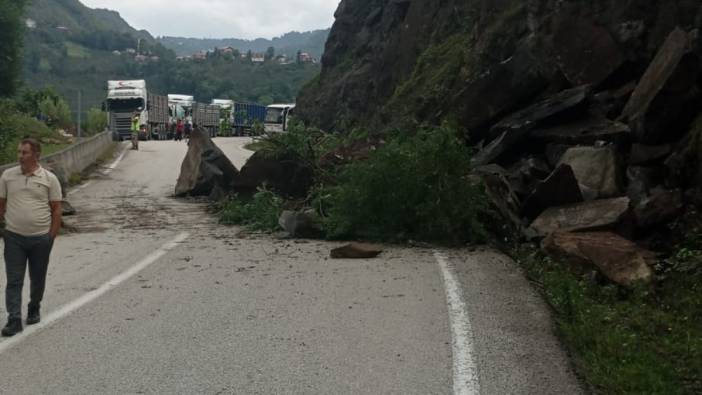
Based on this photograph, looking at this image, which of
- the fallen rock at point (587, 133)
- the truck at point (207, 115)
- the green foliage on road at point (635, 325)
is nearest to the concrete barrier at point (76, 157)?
the fallen rock at point (587, 133)

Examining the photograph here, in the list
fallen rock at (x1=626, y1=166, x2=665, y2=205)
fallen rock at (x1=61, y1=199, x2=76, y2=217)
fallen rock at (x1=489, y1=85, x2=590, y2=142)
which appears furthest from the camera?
fallen rock at (x1=61, y1=199, x2=76, y2=217)

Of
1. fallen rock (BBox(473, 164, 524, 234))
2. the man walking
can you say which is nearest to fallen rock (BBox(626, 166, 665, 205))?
fallen rock (BBox(473, 164, 524, 234))

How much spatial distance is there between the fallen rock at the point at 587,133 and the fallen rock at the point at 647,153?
0.52 meters

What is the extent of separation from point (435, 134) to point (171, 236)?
4.71 metres

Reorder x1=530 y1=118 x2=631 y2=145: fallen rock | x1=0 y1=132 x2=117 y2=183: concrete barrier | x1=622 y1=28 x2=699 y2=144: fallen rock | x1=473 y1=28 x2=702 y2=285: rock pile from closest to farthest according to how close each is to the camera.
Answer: x1=473 y1=28 x2=702 y2=285: rock pile
x1=622 y1=28 x2=699 y2=144: fallen rock
x1=530 y1=118 x2=631 y2=145: fallen rock
x1=0 y1=132 x2=117 y2=183: concrete barrier

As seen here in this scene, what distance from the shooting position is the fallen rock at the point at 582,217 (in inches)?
436

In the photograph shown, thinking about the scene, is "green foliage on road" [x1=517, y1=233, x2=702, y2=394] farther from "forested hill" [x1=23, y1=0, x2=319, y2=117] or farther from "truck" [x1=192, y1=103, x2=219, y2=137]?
"forested hill" [x1=23, y1=0, x2=319, y2=117]

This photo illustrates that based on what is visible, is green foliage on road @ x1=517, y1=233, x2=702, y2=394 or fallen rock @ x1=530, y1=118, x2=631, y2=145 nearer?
green foliage on road @ x1=517, y1=233, x2=702, y2=394

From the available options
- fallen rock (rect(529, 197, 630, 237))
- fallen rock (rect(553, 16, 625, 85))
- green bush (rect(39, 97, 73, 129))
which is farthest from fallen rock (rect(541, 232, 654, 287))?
green bush (rect(39, 97, 73, 129))

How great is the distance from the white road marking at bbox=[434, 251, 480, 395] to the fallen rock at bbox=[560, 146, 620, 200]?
3.28 meters

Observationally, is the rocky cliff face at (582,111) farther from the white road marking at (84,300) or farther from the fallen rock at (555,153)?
the white road marking at (84,300)

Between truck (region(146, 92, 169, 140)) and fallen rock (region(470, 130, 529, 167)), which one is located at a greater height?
fallen rock (region(470, 130, 529, 167))

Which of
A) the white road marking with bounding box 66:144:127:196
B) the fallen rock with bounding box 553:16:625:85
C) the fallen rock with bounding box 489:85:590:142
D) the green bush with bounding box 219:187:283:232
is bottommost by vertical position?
the white road marking with bounding box 66:144:127:196

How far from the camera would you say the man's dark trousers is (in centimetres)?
750
